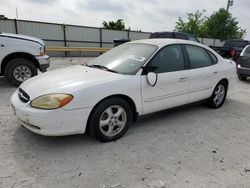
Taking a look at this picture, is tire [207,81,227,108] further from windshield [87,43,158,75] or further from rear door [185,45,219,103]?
windshield [87,43,158,75]

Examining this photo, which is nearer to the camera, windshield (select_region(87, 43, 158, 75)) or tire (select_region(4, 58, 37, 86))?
windshield (select_region(87, 43, 158, 75))

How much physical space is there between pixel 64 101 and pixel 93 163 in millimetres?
834

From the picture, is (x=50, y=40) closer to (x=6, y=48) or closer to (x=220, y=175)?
(x=6, y=48)

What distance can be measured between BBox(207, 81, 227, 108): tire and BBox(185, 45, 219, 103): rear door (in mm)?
217

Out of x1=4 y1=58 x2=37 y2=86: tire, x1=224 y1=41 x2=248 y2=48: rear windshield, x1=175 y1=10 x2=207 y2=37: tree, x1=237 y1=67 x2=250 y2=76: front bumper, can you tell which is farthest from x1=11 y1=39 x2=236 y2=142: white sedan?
x1=175 y1=10 x2=207 y2=37: tree

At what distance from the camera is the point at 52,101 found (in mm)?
2611

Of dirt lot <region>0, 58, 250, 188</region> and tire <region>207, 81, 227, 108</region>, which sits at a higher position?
tire <region>207, 81, 227, 108</region>

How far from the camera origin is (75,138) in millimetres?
3145

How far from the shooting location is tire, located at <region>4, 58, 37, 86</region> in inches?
221

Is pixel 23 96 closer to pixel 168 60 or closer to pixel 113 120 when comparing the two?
pixel 113 120

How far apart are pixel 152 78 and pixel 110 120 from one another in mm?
901

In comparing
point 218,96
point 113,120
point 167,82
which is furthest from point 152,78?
point 218,96

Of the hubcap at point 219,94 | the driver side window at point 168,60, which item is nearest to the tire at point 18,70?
the driver side window at point 168,60

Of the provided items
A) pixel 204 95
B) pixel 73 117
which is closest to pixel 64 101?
pixel 73 117
